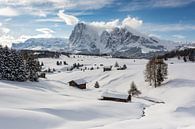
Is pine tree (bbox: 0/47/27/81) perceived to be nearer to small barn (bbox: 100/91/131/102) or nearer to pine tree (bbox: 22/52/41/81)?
pine tree (bbox: 22/52/41/81)

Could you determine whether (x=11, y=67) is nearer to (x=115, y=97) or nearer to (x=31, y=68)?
(x=31, y=68)

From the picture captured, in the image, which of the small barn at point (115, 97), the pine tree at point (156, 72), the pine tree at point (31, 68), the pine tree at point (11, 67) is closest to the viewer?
the small barn at point (115, 97)

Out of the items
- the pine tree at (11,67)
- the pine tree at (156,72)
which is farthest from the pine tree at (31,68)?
the pine tree at (156,72)

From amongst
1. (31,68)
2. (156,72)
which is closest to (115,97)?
(31,68)

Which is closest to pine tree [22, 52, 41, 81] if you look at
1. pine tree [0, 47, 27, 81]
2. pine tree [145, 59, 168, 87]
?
pine tree [0, 47, 27, 81]

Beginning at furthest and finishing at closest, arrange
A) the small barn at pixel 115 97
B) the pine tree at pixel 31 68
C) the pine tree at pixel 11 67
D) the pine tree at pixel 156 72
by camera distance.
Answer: the pine tree at pixel 156 72
the pine tree at pixel 31 68
the pine tree at pixel 11 67
the small barn at pixel 115 97

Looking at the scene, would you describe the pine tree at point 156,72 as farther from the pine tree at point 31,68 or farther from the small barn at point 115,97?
the pine tree at point 31,68

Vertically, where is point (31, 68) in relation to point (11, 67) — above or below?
below

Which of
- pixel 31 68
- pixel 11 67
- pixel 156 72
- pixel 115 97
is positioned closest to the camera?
pixel 115 97

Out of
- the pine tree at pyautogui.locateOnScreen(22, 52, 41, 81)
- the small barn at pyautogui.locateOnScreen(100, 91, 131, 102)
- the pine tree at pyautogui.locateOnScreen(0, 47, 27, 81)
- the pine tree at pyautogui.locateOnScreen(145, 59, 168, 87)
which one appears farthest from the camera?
the pine tree at pyautogui.locateOnScreen(145, 59, 168, 87)

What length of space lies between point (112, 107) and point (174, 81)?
187ft

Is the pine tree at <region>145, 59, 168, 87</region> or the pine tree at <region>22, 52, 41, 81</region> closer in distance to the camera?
the pine tree at <region>22, 52, 41, 81</region>

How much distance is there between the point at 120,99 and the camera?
8181 cm

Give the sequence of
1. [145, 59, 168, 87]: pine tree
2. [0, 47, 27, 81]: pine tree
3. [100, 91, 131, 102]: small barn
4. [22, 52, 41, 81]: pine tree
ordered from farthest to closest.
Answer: [145, 59, 168, 87]: pine tree < [22, 52, 41, 81]: pine tree < [0, 47, 27, 81]: pine tree < [100, 91, 131, 102]: small barn
